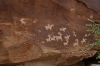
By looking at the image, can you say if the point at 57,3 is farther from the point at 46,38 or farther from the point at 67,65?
the point at 67,65

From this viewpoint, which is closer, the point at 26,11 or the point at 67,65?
the point at 26,11

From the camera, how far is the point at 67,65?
4098 mm

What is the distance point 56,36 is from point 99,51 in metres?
0.75

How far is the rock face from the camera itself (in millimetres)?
3588

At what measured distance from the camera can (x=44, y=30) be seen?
3625 millimetres

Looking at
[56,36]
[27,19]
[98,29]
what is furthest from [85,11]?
[27,19]

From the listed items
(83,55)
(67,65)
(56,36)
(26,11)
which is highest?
(26,11)

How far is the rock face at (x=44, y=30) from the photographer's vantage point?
359 cm

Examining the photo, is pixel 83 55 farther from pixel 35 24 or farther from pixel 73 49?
pixel 35 24

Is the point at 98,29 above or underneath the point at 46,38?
above

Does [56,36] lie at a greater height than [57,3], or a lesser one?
lesser

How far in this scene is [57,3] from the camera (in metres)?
3.67

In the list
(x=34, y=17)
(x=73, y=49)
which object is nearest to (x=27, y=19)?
(x=34, y=17)

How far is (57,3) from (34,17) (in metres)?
0.41
